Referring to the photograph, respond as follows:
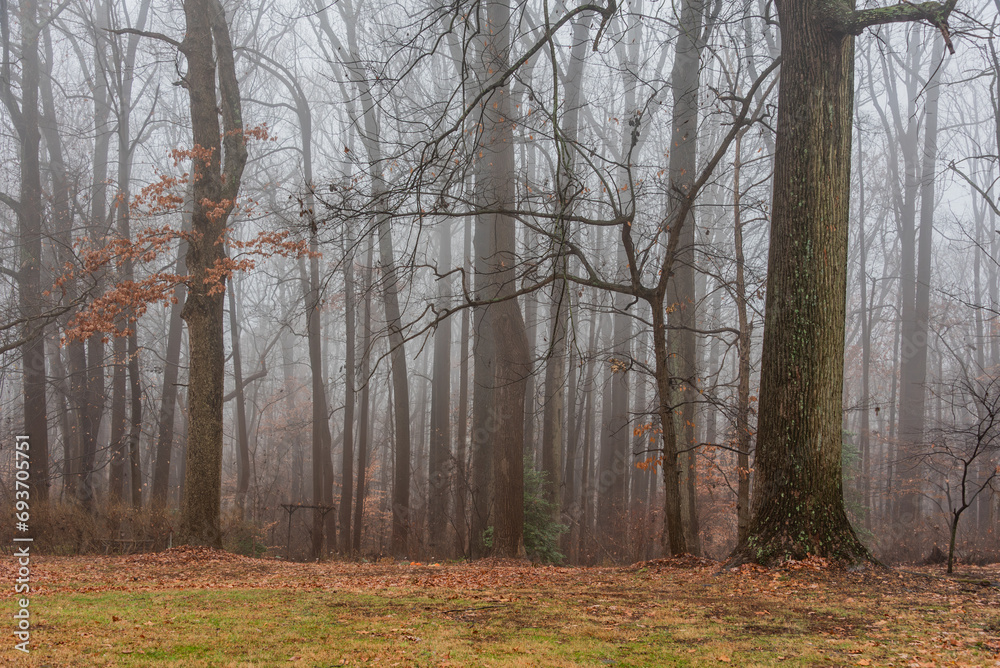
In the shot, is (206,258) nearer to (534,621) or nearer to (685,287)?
(685,287)

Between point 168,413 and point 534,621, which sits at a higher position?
point 534,621

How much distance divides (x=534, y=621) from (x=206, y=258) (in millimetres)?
9666

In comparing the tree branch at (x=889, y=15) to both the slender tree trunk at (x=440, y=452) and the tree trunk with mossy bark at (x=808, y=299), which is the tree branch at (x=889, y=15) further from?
the slender tree trunk at (x=440, y=452)

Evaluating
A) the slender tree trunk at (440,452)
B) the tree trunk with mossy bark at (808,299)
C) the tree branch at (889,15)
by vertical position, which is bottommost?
the slender tree trunk at (440,452)

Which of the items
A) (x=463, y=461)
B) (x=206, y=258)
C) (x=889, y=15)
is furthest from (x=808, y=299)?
(x=463, y=461)

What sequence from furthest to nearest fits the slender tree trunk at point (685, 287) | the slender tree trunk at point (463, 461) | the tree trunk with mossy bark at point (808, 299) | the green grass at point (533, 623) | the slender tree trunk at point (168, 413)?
the slender tree trunk at point (168, 413)
the slender tree trunk at point (463, 461)
the slender tree trunk at point (685, 287)
the tree trunk with mossy bark at point (808, 299)
the green grass at point (533, 623)

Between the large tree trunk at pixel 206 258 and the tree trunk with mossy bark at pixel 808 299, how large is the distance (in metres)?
8.70

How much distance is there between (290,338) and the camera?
126ft

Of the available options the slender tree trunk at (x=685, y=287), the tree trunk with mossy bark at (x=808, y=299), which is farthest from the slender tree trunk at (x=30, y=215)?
the tree trunk with mossy bark at (x=808, y=299)

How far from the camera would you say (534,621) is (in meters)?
4.30

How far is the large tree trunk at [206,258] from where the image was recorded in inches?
453

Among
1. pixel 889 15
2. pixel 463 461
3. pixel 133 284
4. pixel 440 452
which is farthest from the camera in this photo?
pixel 440 452

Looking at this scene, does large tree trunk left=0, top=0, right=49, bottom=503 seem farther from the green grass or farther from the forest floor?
the green grass

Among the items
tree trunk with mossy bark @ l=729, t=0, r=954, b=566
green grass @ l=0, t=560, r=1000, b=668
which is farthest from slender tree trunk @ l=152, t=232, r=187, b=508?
tree trunk with mossy bark @ l=729, t=0, r=954, b=566
